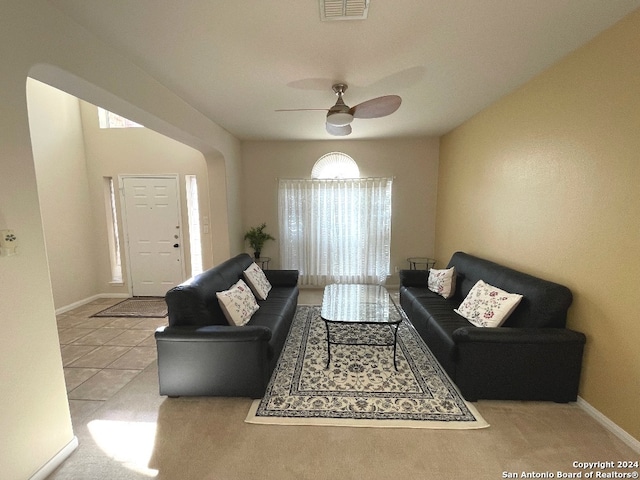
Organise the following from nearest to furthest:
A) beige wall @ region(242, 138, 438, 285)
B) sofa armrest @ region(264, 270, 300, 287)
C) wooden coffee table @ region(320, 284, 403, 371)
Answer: wooden coffee table @ region(320, 284, 403, 371)
sofa armrest @ region(264, 270, 300, 287)
beige wall @ region(242, 138, 438, 285)

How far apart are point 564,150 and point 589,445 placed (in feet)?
6.64

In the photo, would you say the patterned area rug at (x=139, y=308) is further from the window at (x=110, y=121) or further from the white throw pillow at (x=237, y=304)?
the window at (x=110, y=121)

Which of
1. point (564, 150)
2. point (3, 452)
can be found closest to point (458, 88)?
point (564, 150)

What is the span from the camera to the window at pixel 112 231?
4.55 metres

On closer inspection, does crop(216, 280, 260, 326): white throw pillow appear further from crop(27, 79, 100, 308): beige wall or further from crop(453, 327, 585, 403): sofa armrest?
crop(27, 79, 100, 308): beige wall

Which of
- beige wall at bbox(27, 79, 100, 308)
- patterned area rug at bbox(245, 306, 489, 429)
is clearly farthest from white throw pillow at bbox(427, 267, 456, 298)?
beige wall at bbox(27, 79, 100, 308)

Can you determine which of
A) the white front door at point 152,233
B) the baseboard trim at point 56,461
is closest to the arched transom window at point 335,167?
the white front door at point 152,233

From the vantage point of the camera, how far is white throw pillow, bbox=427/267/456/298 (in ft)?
10.5

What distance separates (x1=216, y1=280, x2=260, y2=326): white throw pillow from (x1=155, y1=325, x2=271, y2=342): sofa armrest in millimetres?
265

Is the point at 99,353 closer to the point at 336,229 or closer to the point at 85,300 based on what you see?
the point at 85,300

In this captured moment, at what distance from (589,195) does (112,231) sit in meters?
6.05

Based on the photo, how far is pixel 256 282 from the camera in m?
3.24

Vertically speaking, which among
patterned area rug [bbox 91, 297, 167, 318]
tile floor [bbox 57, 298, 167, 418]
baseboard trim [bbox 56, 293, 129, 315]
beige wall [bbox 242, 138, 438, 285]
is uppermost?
beige wall [bbox 242, 138, 438, 285]

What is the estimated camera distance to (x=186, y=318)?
7.23 ft
